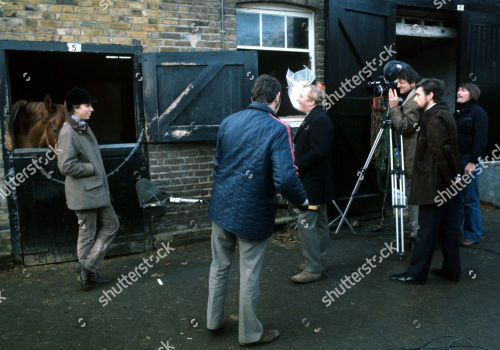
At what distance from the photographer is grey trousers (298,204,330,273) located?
14.4ft

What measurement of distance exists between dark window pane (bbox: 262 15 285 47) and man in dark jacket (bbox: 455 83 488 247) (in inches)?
104

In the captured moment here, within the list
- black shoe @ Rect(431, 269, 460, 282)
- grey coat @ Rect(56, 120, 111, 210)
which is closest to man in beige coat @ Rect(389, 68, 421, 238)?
black shoe @ Rect(431, 269, 460, 282)

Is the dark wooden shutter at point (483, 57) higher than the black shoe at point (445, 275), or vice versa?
the dark wooden shutter at point (483, 57)

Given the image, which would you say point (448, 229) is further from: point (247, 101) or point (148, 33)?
point (148, 33)

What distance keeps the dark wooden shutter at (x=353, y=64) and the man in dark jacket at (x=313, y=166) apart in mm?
2091

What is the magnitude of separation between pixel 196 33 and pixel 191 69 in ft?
1.84

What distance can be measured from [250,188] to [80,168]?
194 centimetres

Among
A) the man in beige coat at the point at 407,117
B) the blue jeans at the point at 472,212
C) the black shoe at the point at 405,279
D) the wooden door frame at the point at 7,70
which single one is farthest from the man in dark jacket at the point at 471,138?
the wooden door frame at the point at 7,70

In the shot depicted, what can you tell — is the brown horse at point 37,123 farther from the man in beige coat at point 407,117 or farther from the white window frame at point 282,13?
the man in beige coat at point 407,117

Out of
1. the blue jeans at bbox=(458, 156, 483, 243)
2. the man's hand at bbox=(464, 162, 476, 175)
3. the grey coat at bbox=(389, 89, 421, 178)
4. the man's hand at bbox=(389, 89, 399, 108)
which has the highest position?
the man's hand at bbox=(389, 89, 399, 108)

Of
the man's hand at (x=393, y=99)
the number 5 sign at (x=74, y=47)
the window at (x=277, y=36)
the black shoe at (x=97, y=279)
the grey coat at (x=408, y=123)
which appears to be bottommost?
the black shoe at (x=97, y=279)

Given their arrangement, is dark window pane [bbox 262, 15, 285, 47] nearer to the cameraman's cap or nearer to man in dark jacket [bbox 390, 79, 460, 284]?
man in dark jacket [bbox 390, 79, 460, 284]

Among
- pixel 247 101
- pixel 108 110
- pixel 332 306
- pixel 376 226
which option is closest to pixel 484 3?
pixel 376 226

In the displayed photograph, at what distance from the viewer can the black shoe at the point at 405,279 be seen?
4368mm
